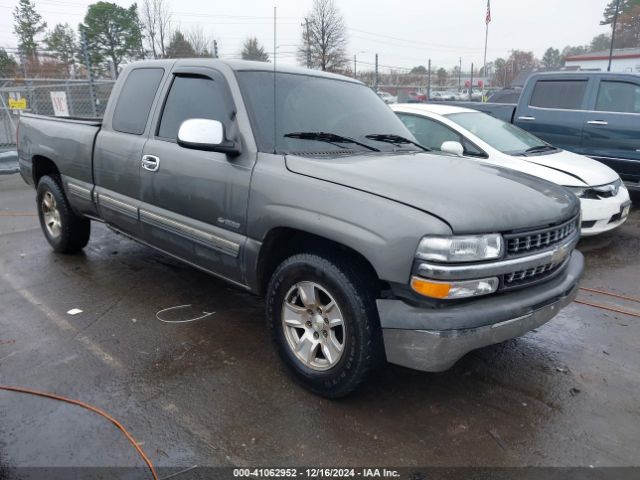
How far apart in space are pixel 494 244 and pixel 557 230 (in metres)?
0.62

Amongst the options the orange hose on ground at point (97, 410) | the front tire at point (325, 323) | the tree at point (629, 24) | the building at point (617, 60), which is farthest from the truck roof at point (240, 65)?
the tree at point (629, 24)

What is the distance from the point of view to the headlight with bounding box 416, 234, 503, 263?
93.4 inches

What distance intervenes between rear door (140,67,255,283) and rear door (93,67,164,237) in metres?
0.16

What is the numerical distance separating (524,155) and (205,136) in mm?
4424

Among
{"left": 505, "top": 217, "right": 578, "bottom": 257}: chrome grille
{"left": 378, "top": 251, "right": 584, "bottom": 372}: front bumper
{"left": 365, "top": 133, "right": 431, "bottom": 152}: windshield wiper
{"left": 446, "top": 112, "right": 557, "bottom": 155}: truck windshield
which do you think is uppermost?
{"left": 365, "top": 133, "right": 431, "bottom": 152}: windshield wiper

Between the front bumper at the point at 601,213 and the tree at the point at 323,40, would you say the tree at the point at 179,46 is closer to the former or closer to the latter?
the tree at the point at 323,40

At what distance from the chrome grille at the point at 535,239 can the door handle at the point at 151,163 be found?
8.27ft

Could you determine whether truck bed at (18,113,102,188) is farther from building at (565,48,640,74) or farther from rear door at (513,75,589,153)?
building at (565,48,640,74)

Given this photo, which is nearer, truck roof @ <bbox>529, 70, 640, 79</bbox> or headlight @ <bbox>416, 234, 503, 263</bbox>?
headlight @ <bbox>416, 234, 503, 263</bbox>

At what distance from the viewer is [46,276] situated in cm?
482

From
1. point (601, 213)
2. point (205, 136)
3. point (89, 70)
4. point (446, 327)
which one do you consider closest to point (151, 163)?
point (205, 136)

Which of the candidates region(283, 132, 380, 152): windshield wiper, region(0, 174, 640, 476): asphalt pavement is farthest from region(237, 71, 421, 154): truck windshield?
region(0, 174, 640, 476): asphalt pavement

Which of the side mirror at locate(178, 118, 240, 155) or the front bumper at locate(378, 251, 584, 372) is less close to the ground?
the side mirror at locate(178, 118, 240, 155)

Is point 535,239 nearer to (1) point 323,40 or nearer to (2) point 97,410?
(2) point 97,410
